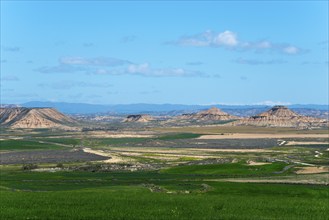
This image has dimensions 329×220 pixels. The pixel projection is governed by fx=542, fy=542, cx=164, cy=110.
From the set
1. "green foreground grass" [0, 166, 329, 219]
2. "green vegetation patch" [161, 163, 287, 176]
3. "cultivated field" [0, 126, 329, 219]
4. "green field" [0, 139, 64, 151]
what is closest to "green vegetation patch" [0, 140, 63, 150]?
"green field" [0, 139, 64, 151]

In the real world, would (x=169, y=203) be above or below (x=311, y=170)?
above

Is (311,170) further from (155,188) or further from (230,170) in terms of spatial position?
(155,188)

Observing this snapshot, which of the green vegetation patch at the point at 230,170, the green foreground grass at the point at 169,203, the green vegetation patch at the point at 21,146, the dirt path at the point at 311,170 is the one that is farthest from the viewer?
the green vegetation patch at the point at 21,146

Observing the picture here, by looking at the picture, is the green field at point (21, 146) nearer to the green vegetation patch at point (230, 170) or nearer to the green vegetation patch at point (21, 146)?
the green vegetation patch at point (21, 146)

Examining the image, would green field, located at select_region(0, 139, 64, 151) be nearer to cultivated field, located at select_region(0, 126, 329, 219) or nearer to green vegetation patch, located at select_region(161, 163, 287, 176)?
cultivated field, located at select_region(0, 126, 329, 219)

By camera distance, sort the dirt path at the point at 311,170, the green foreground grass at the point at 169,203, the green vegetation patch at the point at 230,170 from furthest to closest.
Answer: the dirt path at the point at 311,170 < the green vegetation patch at the point at 230,170 < the green foreground grass at the point at 169,203

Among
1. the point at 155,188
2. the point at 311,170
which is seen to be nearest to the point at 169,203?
the point at 155,188

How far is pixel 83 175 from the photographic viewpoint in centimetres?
6800

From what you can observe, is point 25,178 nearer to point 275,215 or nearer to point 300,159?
point 275,215

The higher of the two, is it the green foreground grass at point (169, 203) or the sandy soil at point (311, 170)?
the green foreground grass at point (169, 203)

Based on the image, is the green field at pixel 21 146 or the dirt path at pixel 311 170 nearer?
the dirt path at pixel 311 170

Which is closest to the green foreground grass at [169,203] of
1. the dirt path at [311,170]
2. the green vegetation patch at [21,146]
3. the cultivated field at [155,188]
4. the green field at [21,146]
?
the cultivated field at [155,188]

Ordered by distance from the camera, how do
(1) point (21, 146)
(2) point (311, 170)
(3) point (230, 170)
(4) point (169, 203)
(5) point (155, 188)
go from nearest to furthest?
(4) point (169, 203) < (5) point (155, 188) < (3) point (230, 170) < (2) point (311, 170) < (1) point (21, 146)

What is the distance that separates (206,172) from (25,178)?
23142 millimetres
